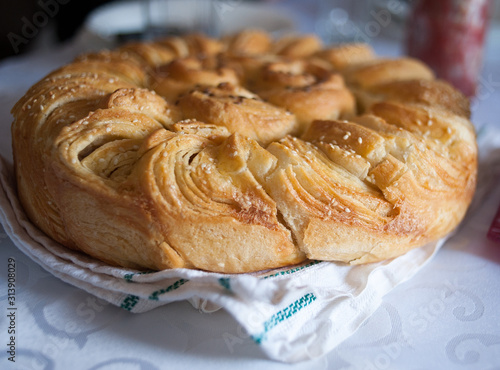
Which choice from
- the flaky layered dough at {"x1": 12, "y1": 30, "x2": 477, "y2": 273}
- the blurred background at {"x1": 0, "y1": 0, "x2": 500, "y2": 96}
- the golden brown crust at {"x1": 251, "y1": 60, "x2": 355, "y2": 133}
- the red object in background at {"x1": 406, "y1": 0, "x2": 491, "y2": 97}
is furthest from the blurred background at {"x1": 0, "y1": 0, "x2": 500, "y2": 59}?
the flaky layered dough at {"x1": 12, "y1": 30, "x2": 477, "y2": 273}

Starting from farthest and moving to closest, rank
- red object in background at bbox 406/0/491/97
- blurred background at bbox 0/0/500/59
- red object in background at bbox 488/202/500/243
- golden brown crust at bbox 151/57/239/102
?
blurred background at bbox 0/0/500/59
red object in background at bbox 406/0/491/97
golden brown crust at bbox 151/57/239/102
red object in background at bbox 488/202/500/243

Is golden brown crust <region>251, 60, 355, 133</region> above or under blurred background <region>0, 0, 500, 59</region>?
above

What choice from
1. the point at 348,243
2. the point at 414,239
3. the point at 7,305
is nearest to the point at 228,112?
the point at 348,243

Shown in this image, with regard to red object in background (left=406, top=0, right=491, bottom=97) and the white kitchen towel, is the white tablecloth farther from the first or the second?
red object in background (left=406, top=0, right=491, bottom=97)

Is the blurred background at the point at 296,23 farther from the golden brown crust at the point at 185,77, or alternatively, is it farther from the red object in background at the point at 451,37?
the golden brown crust at the point at 185,77

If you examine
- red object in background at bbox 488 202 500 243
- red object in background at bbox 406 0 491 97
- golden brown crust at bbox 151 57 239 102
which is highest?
golden brown crust at bbox 151 57 239 102

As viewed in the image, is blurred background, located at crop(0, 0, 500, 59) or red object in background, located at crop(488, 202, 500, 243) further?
blurred background, located at crop(0, 0, 500, 59)

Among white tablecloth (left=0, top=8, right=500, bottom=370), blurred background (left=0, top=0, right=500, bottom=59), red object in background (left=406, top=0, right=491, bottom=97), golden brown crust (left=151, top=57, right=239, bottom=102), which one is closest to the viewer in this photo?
white tablecloth (left=0, top=8, right=500, bottom=370)

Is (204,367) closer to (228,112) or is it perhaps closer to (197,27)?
(228,112)

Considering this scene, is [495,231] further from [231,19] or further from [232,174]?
[231,19]
